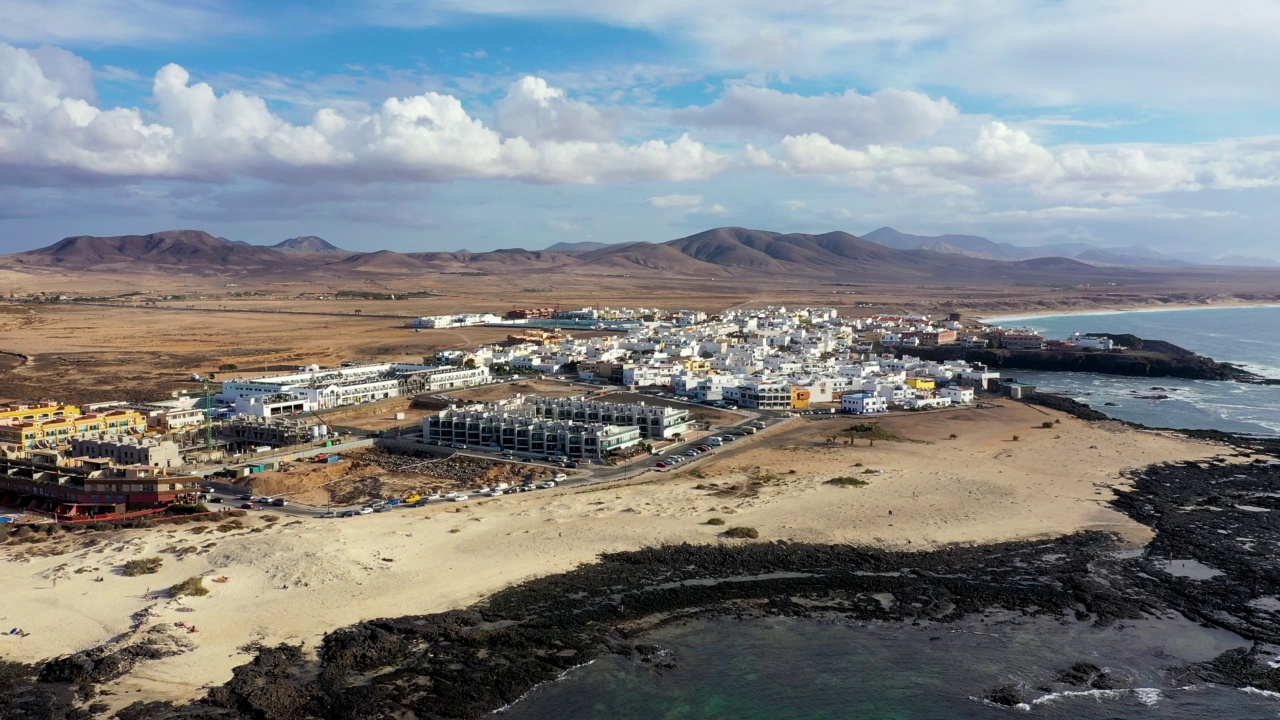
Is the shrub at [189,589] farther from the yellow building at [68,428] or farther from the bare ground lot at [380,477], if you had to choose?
the yellow building at [68,428]

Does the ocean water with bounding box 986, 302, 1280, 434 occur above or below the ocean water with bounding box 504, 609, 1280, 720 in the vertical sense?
above

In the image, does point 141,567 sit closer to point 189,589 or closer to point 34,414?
point 189,589

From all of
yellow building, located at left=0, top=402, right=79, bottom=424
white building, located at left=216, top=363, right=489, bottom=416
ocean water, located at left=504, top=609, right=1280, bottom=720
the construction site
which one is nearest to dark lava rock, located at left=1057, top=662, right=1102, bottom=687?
ocean water, located at left=504, top=609, right=1280, bottom=720

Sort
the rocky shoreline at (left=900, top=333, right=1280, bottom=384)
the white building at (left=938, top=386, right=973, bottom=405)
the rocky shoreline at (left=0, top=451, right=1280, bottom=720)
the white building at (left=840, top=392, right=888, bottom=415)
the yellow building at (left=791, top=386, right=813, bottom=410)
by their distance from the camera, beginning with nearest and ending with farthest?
the rocky shoreline at (left=0, top=451, right=1280, bottom=720) → the white building at (left=840, top=392, right=888, bottom=415) → the yellow building at (left=791, top=386, right=813, bottom=410) → the white building at (left=938, top=386, right=973, bottom=405) → the rocky shoreline at (left=900, top=333, right=1280, bottom=384)

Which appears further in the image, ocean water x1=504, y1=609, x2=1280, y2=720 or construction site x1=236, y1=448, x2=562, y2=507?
construction site x1=236, y1=448, x2=562, y2=507

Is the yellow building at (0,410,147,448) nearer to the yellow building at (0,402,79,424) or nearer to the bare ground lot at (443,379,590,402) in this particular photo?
the yellow building at (0,402,79,424)

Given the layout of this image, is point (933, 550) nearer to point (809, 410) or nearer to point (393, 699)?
point (393, 699)

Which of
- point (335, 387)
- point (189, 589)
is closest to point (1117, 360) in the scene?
point (335, 387)
